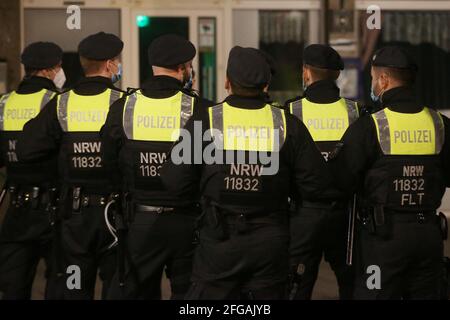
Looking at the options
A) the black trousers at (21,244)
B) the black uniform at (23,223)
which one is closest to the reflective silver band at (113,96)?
the black uniform at (23,223)

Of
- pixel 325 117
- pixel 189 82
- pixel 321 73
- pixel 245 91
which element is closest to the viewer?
pixel 245 91

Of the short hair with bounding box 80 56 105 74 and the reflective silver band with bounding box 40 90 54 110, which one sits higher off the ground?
the short hair with bounding box 80 56 105 74

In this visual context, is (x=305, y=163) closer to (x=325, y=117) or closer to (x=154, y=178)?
(x=154, y=178)

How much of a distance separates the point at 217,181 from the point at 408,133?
1.22 metres

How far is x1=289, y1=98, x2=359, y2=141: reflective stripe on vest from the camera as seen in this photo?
6836 millimetres

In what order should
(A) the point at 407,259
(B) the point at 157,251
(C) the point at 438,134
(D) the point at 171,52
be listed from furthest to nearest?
(D) the point at 171,52 < (B) the point at 157,251 < (C) the point at 438,134 < (A) the point at 407,259

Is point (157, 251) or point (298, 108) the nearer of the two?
point (157, 251)

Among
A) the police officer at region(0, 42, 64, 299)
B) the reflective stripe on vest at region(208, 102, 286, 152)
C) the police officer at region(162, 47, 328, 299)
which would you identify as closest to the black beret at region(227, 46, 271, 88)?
the police officer at region(162, 47, 328, 299)

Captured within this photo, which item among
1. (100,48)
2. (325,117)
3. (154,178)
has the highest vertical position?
(100,48)

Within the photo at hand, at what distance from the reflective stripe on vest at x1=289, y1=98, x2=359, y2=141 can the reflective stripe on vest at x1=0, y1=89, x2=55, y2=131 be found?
181 centimetres

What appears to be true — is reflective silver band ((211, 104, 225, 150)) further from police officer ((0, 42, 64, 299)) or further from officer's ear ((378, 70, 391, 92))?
police officer ((0, 42, 64, 299))

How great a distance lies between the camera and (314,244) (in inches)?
262

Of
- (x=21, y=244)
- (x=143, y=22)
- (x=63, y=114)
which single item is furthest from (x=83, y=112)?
(x=143, y=22)
